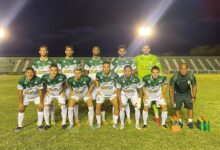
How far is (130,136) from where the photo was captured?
775 cm

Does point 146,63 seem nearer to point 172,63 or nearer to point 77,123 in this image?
point 77,123

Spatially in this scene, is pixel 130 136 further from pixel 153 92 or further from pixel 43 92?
pixel 43 92

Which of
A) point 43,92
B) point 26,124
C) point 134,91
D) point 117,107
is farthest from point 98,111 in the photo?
point 26,124

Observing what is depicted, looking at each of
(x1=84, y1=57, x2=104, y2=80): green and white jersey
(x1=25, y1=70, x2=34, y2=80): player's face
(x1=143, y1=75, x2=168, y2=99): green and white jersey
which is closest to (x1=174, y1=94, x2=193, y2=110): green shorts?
(x1=143, y1=75, x2=168, y2=99): green and white jersey

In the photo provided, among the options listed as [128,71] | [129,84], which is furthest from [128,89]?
[128,71]

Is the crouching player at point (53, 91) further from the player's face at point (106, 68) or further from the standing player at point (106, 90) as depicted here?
the player's face at point (106, 68)

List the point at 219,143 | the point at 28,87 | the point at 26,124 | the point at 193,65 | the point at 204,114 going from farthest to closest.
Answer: the point at 193,65
the point at 204,114
the point at 26,124
the point at 28,87
the point at 219,143

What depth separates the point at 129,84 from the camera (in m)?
8.85

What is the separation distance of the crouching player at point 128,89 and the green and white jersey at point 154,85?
24 cm

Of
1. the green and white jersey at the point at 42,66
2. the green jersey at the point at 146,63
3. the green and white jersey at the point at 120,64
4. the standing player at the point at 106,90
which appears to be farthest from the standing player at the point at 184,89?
the green and white jersey at the point at 42,66

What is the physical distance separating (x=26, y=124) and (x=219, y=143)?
5.82 meters

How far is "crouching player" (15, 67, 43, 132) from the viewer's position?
8.55 meters

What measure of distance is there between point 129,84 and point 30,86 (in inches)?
117

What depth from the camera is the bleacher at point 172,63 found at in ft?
156
